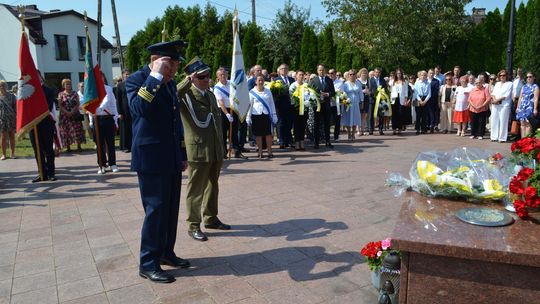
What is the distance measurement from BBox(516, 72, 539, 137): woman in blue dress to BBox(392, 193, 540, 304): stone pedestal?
30.8ft

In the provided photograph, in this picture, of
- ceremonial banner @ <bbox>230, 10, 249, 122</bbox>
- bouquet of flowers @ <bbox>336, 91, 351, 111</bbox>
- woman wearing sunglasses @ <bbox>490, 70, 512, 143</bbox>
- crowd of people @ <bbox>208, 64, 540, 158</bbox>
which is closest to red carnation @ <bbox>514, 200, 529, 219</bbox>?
ceremonial banner @ <bbox>230, 10, 249, 122</bbox>

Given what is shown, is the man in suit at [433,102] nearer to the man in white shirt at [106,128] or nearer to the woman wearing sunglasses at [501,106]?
the woman wearing sunglasses at [501,106]

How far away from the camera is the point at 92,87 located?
9195mm

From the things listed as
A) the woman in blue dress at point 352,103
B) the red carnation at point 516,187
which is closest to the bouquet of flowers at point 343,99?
the woman in blue dress at point 352,103

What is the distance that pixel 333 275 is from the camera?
4.09 meters

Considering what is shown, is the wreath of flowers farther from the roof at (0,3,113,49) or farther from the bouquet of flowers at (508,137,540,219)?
the roof at (0,3,113,49)

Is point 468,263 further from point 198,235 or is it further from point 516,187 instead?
point 198,235

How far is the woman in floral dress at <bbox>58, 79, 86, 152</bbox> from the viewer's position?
1208 centimetres

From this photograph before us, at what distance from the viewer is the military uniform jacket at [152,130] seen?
3.93 meters

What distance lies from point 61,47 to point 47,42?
69.0 inches

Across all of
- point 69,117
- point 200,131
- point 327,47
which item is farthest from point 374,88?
point 327,47

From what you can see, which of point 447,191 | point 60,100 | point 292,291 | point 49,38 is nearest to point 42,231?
point 292,291

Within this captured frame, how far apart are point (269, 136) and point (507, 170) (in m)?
6.71

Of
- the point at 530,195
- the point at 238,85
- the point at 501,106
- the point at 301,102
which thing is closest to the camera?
the point at 530,195
